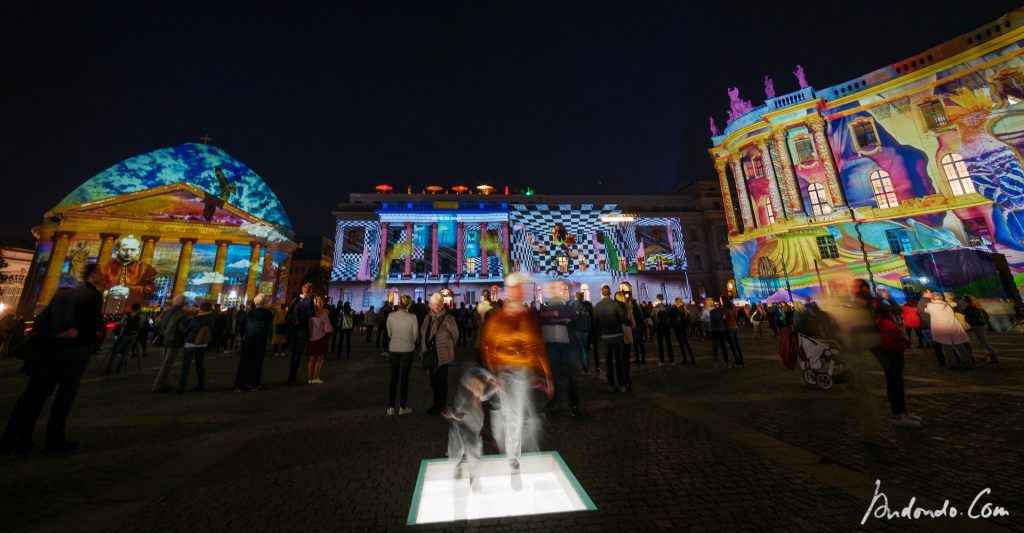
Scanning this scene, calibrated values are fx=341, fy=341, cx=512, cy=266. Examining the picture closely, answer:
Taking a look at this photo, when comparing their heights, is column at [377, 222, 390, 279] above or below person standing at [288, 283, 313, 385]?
above

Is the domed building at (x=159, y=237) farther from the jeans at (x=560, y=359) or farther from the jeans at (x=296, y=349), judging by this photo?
the jeans at (x=560, y=359)

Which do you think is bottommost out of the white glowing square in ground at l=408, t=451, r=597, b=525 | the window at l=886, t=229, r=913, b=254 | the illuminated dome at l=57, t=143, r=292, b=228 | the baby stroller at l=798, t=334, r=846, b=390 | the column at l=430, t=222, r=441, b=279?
the white glowing square in ground at l=408, t=451, r=597, b=525

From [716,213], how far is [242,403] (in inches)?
2005

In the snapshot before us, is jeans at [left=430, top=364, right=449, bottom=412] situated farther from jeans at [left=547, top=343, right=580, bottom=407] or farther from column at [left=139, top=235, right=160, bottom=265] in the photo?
column at [left=139, top=235, right=160, bottom=265]

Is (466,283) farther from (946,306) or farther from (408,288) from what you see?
(946,306)

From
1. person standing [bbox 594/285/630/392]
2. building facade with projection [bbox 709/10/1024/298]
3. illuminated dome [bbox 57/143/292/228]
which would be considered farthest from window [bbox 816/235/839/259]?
illuminated dome [bbox 57/143/292/228]

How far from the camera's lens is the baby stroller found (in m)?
5.86

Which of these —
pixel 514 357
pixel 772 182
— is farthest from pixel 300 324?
pixel 772 182

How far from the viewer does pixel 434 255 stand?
119 ft

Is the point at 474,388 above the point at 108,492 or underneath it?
above

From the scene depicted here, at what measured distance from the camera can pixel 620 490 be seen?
8.82 ft

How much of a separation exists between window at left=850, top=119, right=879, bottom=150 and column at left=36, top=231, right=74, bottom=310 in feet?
210

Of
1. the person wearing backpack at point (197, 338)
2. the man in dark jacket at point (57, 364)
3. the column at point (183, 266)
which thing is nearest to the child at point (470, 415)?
the man in dark jacket at point (57, 364)

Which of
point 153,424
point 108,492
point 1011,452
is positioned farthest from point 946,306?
point 153,424
